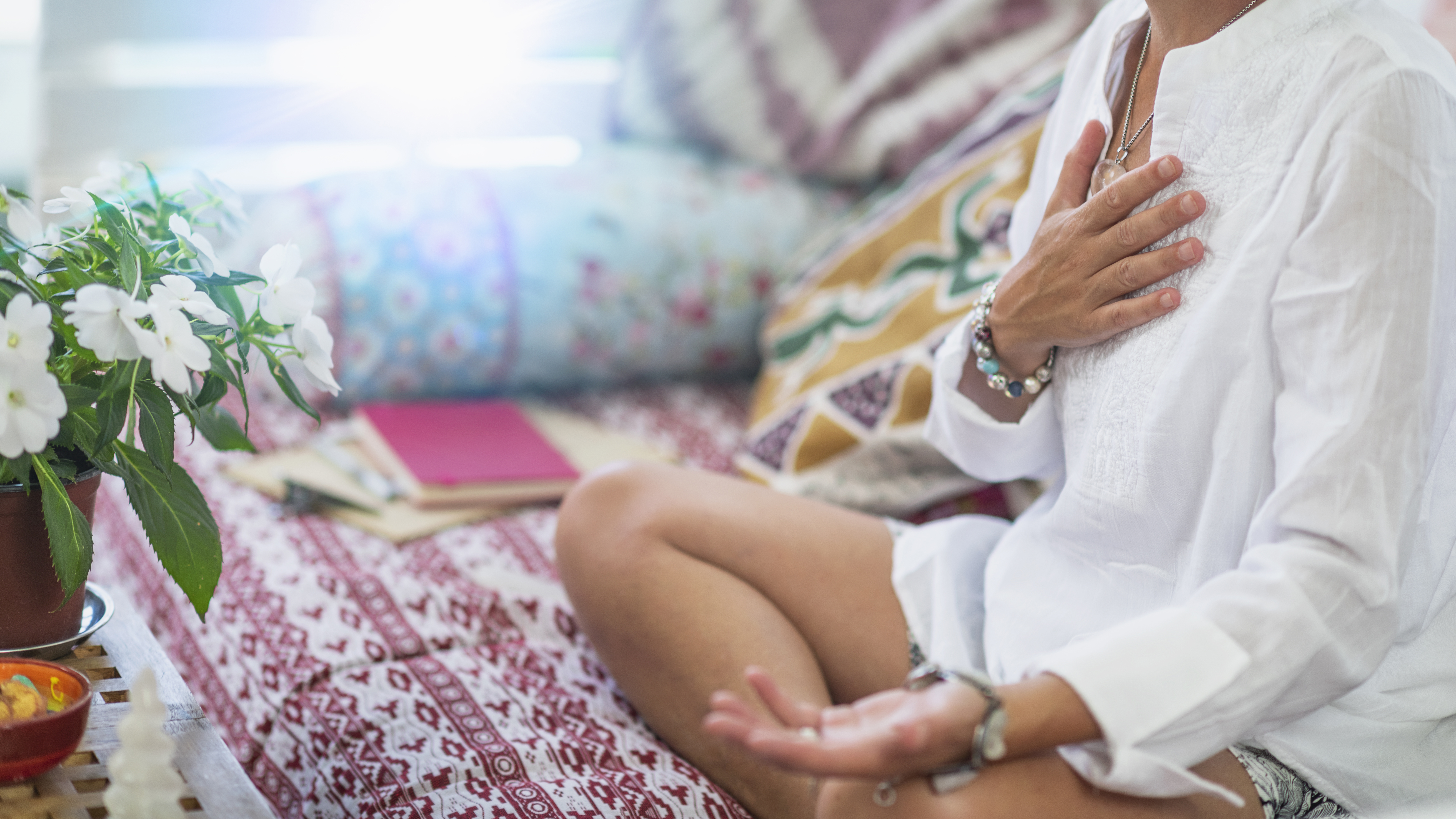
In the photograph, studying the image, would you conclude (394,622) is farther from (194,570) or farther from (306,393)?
(306,393)

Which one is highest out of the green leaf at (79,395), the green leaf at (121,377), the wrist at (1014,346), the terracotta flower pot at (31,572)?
the wrist at (1014,346)

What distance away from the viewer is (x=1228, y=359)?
77cm

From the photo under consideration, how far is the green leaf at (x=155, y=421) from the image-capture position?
729mm

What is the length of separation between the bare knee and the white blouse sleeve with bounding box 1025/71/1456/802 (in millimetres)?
413

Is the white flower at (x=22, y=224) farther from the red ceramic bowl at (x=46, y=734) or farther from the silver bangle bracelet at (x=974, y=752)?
the silver bangle bracelet at (x=974, y=752)

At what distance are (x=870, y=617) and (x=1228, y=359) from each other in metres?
0.36

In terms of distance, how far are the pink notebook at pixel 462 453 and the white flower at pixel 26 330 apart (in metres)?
0.79

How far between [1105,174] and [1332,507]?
0.33m

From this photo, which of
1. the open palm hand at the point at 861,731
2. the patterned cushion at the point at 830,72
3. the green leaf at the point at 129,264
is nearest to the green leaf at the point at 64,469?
the green leaf at the point at 129,264

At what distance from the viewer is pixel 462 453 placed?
59.8 inches

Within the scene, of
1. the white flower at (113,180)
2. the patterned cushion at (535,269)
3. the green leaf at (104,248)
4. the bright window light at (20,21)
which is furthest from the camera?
the bright window light at (20,21)

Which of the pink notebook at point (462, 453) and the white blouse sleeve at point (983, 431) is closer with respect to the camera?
the white blouse sleeve at point (983, 431)

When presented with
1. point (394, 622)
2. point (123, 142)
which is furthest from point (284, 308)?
point (123, 142)

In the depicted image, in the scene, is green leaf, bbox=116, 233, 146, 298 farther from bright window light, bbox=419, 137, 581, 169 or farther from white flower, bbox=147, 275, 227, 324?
bright window light, bbox=419, 137, 581, 169
